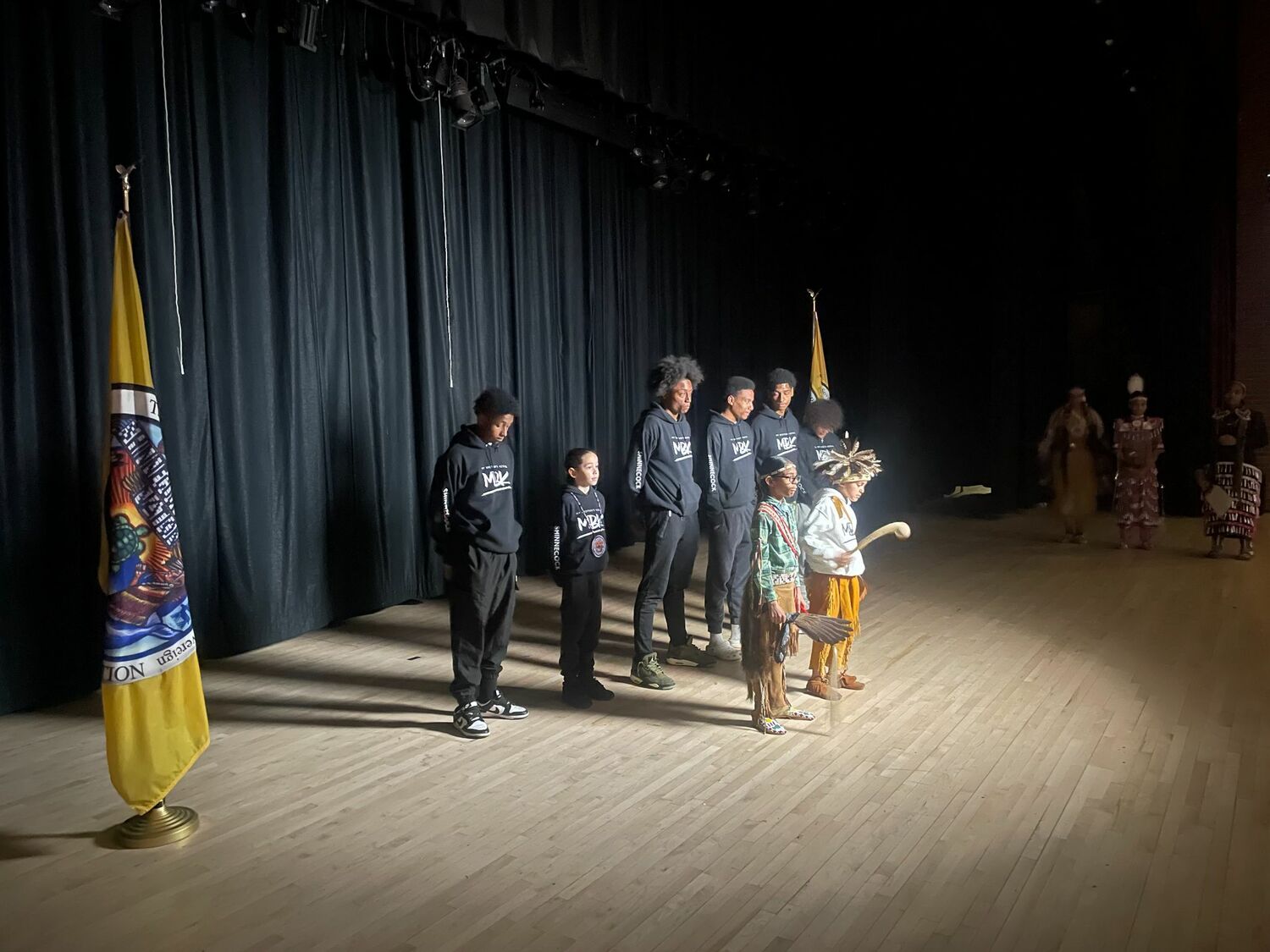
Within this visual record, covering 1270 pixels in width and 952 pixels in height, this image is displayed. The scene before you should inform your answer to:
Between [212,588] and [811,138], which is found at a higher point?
[811,138]

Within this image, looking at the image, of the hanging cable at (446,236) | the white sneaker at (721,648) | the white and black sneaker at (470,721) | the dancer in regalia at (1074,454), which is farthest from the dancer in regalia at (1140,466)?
the white and black sneaker at (470,721)

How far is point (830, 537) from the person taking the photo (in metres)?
4.51

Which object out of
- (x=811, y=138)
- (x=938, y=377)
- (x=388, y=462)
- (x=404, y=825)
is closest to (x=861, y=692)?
(x=404, y=825)

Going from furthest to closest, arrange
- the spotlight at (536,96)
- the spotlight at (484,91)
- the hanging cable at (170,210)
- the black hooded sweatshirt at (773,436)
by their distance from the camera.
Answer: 1. the spotlight at (536,96)
2. the spotlight at (484,91)
3. the black hooded sweatshirt at (773,436)
4. the hanging cable at (170,210)

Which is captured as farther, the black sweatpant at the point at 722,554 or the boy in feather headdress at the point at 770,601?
the black sweatpant at the point at 722,554

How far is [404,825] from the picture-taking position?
330 cm

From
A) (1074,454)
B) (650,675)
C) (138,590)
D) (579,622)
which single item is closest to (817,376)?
(1074,454)

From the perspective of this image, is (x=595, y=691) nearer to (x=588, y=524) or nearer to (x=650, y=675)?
(x=650, y=675)

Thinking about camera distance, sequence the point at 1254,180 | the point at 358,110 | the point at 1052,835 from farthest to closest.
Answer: the point at 1254,180 < the point at 358,110 < the point at 1052,835

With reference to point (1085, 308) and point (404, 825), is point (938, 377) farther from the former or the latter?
point (404, 825)

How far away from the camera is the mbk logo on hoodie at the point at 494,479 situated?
4.25 meters

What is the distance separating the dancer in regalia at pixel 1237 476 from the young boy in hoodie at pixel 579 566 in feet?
19.3

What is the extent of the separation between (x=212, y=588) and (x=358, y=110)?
308 cm

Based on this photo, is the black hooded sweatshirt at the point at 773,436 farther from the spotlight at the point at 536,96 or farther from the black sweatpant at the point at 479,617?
the spotlight at the point at 536,96
